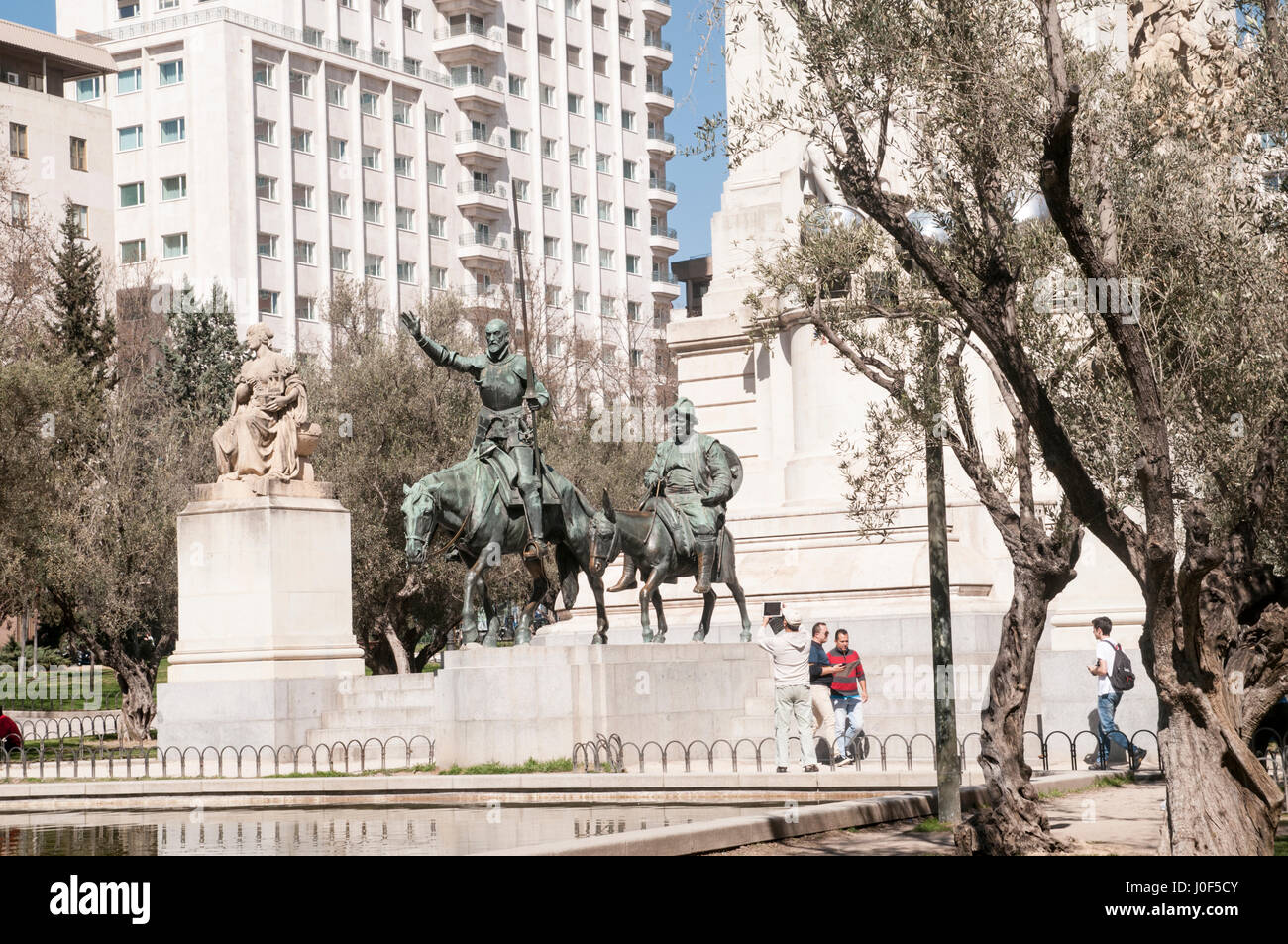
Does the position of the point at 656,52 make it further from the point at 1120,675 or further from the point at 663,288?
the point at 1120,675

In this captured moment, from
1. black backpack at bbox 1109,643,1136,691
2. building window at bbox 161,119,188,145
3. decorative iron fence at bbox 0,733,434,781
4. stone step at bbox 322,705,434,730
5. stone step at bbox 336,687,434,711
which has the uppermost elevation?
building window at bbox 161,119,188,145

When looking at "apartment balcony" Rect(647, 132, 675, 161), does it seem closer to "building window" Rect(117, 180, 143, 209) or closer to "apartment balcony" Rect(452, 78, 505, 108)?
"apartment balcony" Rect(452, 78, 505, 108)

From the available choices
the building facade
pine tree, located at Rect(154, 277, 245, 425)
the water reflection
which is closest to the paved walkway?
the water reflection

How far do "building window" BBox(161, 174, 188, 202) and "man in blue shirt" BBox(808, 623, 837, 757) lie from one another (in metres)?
61.0

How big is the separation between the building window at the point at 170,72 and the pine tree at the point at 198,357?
25027 mm

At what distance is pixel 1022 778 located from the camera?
1248 cm

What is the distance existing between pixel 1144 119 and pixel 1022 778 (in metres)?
5.66

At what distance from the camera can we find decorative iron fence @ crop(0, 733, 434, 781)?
22875 mm

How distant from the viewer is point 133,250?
255ft

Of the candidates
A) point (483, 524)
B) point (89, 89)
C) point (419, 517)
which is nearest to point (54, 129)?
point (89, 89)

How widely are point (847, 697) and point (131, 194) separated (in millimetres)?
64276

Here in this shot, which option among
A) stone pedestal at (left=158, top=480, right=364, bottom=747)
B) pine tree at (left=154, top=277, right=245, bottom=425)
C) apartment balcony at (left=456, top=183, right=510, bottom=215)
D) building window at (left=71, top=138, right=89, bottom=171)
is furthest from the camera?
apartment balcony at (left=456, top=183, right=510, bottom=215)

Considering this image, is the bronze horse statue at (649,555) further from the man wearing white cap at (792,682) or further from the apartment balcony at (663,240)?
the apartment balcony at (663,240)
